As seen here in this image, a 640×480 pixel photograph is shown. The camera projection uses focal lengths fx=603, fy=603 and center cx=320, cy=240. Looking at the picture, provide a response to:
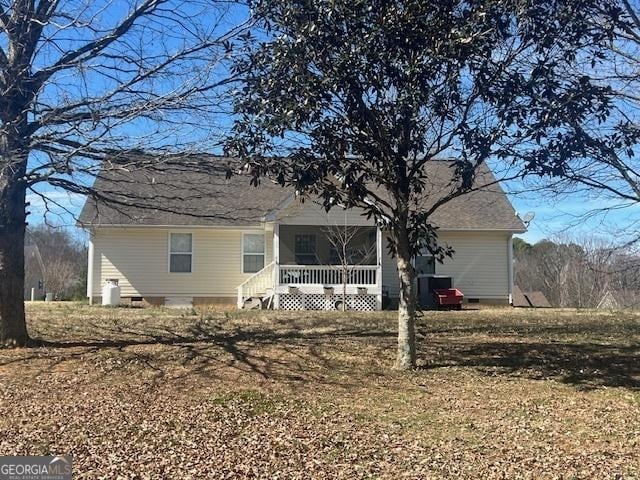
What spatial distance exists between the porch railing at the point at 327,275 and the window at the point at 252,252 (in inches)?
70.2

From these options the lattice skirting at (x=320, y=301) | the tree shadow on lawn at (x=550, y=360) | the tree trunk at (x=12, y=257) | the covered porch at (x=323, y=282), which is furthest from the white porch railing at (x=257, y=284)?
the tree trunk at (x=12, y=257)

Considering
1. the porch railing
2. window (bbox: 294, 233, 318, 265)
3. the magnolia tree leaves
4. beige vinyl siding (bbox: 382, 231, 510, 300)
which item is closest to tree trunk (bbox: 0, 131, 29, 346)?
the magnolia tree leaves

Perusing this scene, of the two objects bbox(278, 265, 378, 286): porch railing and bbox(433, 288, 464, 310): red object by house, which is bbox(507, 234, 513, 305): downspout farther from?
bbox(278, 265, 378, 286): porch railing

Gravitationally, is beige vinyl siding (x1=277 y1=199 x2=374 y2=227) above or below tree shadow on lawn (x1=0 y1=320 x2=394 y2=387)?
above

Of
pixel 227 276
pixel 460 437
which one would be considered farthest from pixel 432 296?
pixel 460 437

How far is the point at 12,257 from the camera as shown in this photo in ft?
31.8

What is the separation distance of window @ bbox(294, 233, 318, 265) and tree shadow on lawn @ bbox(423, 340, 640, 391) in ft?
33.3

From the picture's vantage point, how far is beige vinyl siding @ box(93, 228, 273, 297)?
20297 millimetres

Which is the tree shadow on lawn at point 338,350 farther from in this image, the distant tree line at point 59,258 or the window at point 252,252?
the distant tree line at point 59,258

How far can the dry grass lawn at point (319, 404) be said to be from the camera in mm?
5605

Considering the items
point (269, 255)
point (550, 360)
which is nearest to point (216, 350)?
point (550, 360)

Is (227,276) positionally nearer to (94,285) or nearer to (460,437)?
(94,285)

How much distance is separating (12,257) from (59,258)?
4444cm

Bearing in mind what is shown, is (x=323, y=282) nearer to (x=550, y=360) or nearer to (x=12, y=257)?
(x=550, y=360)
